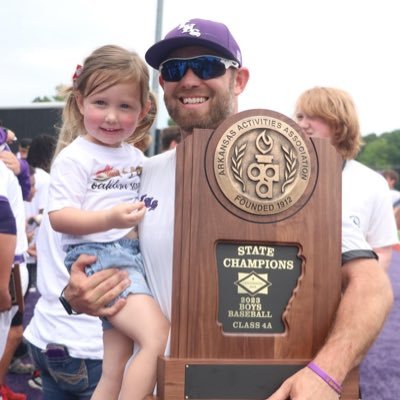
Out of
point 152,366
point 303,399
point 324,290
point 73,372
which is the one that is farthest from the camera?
point 73,372

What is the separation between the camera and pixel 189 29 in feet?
6.12

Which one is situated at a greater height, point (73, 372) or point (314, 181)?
point (314, 181)

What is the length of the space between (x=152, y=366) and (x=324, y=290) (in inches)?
21.1

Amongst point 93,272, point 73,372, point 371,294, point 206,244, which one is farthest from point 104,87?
point 73,372

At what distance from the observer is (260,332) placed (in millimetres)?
1576

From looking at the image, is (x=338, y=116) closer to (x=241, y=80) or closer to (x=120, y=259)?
(x=241, y=80)

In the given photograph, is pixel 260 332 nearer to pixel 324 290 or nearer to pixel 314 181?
pixel 324 290

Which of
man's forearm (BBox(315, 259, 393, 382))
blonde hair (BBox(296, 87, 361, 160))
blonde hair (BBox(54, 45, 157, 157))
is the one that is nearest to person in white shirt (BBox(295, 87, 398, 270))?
blonde hair (BBox(296, 87, 361, 160))

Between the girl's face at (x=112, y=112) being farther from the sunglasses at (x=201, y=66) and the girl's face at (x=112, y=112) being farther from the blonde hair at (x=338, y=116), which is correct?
the blonde hair at (x=338, y=116)

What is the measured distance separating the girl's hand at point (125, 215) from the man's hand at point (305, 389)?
Result: 606mm

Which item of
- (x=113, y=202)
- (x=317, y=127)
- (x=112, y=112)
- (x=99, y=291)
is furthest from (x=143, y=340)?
(x=317, y=127)

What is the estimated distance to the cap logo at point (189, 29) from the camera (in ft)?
6.05

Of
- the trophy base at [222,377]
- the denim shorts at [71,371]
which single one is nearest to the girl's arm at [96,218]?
the trophy base at [222,377]

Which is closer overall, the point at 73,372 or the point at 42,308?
the point at 73,372
